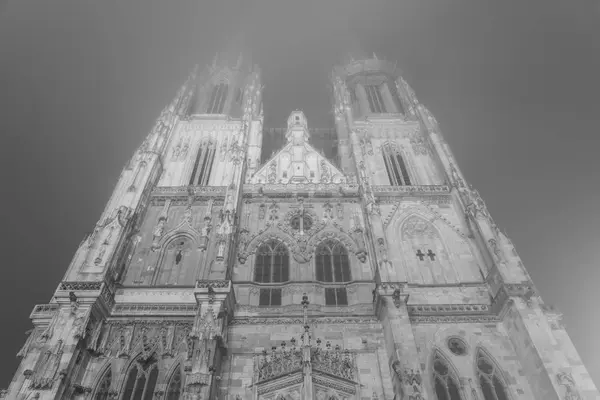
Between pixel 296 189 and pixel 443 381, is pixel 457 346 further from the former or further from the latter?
pixel 296 189

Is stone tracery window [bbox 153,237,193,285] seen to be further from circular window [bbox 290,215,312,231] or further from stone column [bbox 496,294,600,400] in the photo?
→ stone column [bbox 496,294,600,400]

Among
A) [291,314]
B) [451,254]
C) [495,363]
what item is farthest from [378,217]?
[495,363]

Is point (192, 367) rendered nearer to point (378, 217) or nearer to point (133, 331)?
point (133, 331)

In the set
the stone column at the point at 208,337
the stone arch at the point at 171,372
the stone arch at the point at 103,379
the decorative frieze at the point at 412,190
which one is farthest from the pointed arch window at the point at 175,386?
the decorative frieze at the point at 412,190

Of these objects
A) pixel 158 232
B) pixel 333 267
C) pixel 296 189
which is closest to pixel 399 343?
pixel 333 267

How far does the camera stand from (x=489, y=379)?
14.3 m

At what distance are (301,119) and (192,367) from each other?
1949 cm

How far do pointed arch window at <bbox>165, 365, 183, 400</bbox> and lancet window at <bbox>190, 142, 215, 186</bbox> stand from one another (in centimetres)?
1139

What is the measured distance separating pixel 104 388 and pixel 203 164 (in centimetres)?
1374

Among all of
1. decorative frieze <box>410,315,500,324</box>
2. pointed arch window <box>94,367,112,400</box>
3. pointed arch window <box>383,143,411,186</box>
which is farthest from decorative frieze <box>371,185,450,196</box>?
pointed arch window <box>94,367,112,400</box>

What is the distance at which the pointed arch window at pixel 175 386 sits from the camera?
1361cm

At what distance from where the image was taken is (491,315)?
15.9 metres

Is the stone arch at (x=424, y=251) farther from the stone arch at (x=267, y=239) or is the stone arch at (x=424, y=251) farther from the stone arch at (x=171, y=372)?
the stone arch at (x=171, y=372)

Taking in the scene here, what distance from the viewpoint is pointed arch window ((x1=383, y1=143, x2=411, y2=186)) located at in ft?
76.9
